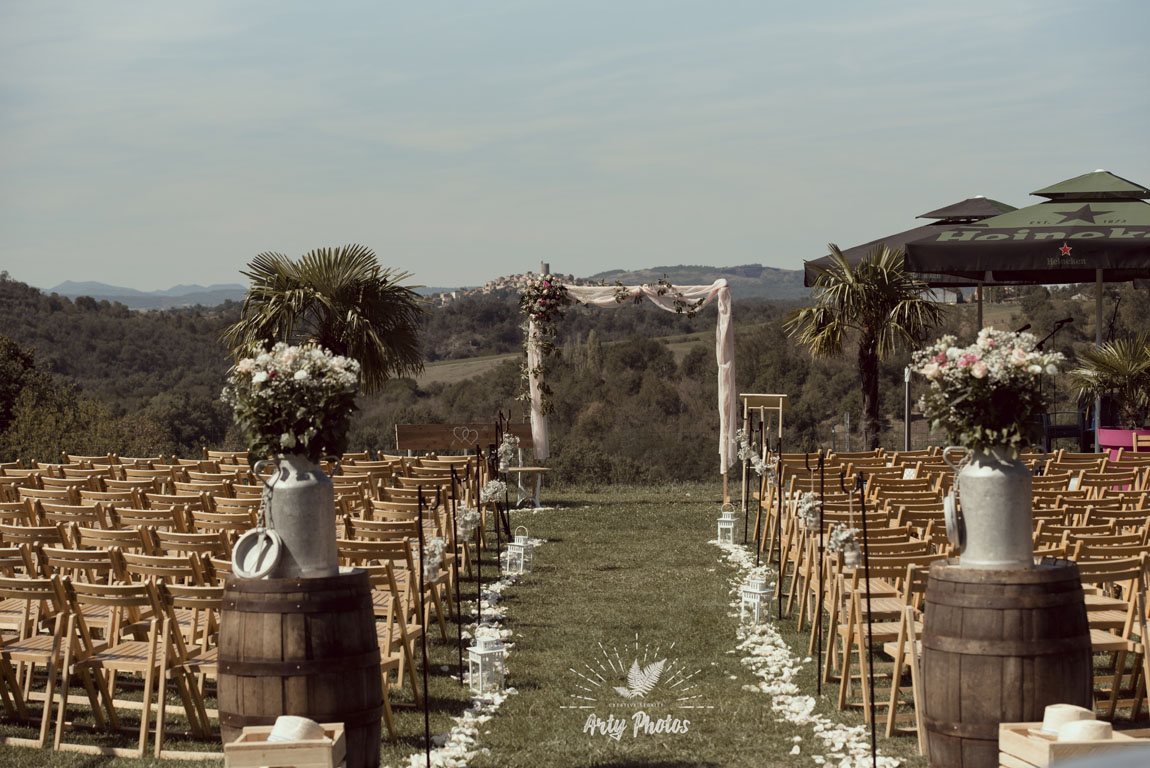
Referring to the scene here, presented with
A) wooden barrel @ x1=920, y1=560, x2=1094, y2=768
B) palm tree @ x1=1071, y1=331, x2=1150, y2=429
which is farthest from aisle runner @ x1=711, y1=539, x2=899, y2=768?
palm tree @ x1=1071, y1=331, x2=1150, y2=429

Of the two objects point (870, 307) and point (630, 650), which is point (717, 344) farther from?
point (630, 650)

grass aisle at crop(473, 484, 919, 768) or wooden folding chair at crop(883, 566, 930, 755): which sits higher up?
wooden folding chair at crop(883, 566, 930, 755)

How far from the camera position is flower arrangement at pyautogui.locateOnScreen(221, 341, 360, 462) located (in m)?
5.42

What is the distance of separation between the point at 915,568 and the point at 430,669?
2.98 m

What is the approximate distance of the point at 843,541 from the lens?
6.67 m

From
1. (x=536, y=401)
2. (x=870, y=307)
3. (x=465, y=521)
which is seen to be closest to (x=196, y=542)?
(x=465, y=521)

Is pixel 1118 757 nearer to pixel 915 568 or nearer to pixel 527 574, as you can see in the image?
pixel 915 568

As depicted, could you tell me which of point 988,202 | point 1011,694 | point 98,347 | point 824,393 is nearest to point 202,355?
point 98,347

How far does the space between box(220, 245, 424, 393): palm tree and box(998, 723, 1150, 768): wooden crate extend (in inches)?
460

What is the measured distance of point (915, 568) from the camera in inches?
242

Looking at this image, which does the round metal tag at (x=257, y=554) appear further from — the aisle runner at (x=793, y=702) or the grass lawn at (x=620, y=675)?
the aisle runner at (x=793, y=702)

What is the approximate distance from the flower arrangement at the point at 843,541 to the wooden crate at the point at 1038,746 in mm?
1802

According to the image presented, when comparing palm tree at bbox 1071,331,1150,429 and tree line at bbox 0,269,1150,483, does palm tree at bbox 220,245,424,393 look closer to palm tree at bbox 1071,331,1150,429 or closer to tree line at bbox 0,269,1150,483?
tree line at bbox 0,269,1150,483

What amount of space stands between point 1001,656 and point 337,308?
11.9m
